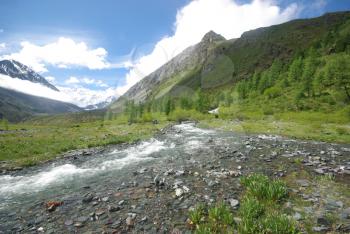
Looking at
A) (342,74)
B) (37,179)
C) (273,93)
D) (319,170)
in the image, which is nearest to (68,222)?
(37,179)

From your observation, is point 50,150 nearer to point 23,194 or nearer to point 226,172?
point 23,194

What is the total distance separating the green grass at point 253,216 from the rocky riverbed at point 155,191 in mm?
492

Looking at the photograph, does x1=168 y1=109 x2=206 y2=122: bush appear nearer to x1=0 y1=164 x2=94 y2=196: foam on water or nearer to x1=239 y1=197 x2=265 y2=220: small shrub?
→ x1=0 y1=164 x2=94 y2=196: foam on water

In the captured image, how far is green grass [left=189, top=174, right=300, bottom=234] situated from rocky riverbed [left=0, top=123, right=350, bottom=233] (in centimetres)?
49

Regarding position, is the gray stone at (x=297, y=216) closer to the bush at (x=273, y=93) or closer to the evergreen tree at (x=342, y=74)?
the evergreen tree at (x=342, y=74)

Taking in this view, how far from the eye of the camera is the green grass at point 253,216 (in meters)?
8.73

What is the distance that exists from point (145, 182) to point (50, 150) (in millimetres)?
18115

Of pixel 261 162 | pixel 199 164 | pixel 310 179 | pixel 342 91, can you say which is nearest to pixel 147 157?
pixel 199 164

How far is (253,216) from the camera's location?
32.4 ft

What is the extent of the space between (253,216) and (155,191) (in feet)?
18.4

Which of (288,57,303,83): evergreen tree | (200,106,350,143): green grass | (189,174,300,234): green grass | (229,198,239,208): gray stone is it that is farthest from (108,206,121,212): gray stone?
(288,57,303,83): evergreen tree

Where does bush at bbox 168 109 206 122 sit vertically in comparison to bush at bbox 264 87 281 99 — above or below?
below

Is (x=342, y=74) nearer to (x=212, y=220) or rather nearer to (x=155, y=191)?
(x=155, y=191)

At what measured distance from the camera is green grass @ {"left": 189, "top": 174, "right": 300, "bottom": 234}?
8.73 m
